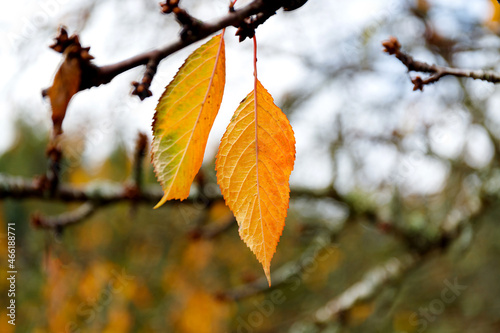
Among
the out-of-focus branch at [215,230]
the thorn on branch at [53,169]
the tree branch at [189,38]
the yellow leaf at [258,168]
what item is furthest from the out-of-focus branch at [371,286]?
the tree branch at [189,38]

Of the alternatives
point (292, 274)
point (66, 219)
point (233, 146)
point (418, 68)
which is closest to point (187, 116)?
point (233, 146)

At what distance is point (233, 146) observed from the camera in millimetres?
494

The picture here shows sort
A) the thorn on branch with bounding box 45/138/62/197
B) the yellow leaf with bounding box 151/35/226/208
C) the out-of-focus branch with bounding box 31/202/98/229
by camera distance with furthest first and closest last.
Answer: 1. the out-of-focus branch with bounding box 31/202/98/229
2. the thorn on branch with bounding box 45/138/62/197
3. the yellow leaf with bounding box 151/35/226/208

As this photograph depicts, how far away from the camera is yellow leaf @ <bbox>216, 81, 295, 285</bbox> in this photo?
19.0 inches

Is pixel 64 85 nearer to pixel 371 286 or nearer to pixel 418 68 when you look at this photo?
pixel 418 68

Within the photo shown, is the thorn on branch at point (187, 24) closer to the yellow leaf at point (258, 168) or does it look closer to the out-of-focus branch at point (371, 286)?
the yellow leaf at point (258, 168)

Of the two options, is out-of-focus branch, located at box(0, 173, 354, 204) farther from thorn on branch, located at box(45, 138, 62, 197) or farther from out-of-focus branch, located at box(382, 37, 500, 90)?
out-of-focus branch, located at box(382, 37, 500, 90)

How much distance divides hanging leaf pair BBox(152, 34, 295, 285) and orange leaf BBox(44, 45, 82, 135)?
0.36 feet

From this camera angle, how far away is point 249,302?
6.61 m

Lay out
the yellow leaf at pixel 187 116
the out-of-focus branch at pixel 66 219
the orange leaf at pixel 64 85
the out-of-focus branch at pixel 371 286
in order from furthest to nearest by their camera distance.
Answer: the out-of-focus branch at pixel 371 286 → the out-of-focus branch at pixel 66 219 → the yellow leaf at pixel 187 116 → the orange leaf at pixel 64 85

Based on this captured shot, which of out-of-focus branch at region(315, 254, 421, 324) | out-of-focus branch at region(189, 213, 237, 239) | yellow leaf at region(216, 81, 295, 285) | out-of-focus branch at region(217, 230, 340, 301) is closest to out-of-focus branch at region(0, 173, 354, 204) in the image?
out-of-focus branch at region(189, 213, 237, 239)

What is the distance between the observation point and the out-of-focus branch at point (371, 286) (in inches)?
68.7

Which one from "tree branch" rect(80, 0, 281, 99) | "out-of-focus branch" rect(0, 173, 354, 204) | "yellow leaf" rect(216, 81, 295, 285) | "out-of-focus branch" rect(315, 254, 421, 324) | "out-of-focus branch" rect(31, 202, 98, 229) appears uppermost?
"tree branch" rect(80, 0, 281, 99)

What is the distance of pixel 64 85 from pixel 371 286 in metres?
1.74
